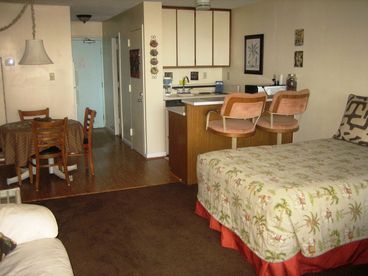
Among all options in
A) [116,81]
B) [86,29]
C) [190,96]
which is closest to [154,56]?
[190,96]

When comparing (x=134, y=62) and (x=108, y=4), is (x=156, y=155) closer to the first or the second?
Answer: (x=134, y=62)

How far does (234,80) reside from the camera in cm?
662

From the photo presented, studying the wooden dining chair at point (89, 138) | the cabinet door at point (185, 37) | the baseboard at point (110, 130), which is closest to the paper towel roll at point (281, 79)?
the cabinet door at point (185, 37)

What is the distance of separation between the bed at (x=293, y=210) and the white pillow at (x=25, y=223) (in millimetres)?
1302

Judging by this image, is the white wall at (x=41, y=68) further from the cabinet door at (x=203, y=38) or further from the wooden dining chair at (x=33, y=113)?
the cabinet door at (x=203, y=38)

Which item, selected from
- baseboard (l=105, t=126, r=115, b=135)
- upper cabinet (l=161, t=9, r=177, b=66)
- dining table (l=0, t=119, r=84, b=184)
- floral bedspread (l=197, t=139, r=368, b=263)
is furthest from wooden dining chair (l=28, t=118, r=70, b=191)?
baseboard (l=105, t=126, r=115, b=135)

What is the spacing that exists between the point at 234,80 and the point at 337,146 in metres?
3.24

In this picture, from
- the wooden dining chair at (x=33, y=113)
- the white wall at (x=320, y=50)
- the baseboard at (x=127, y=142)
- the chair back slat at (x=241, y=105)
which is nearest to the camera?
the chair back slat at (x=241, y=105)

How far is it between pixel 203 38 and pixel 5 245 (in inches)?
204

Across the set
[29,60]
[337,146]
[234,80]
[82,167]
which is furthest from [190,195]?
[234,80]

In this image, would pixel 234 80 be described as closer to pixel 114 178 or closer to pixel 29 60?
Answer: pixel 114 178

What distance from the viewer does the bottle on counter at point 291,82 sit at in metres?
4.98

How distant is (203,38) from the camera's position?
6543mm

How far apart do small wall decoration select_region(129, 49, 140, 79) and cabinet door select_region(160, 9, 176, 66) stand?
470mm
